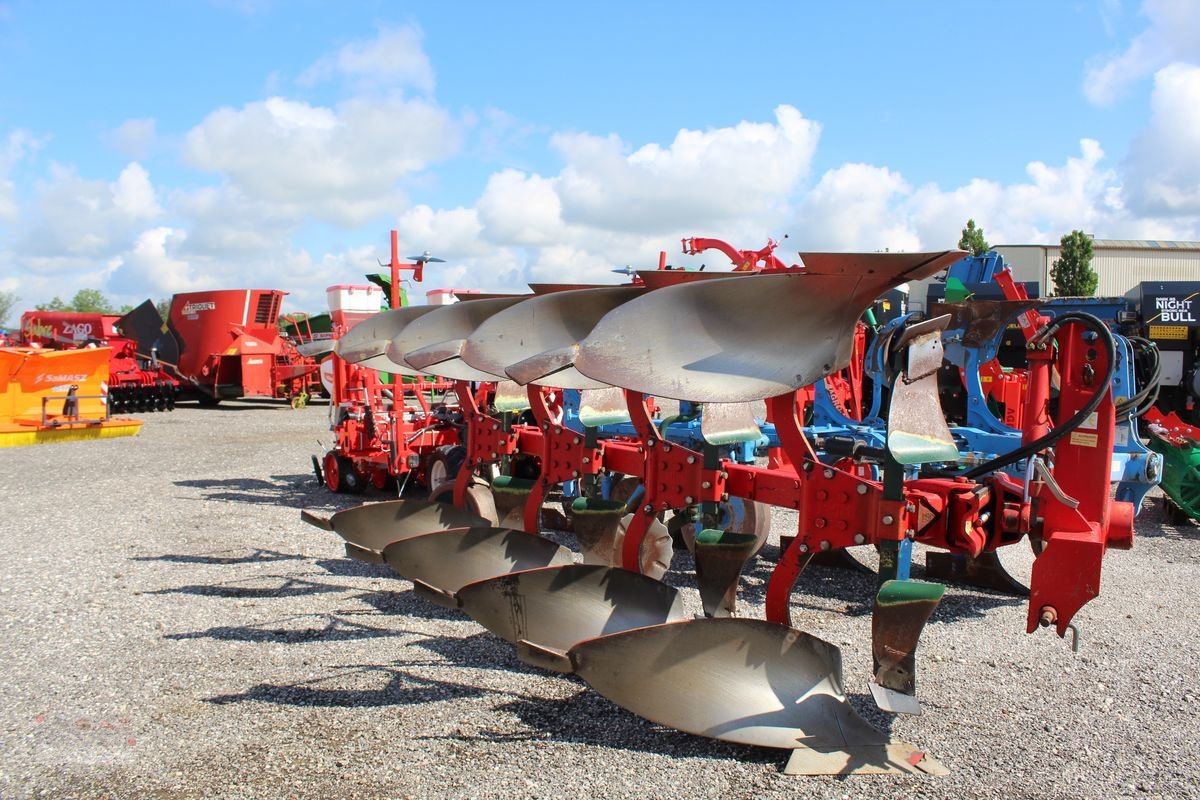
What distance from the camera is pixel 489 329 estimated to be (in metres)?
3.97

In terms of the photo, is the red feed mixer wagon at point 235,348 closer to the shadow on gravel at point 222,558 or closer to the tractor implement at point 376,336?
the shadow on gravel at point 222,558

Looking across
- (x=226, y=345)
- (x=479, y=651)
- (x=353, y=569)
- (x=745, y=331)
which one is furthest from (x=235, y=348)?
(x=745, y=331)

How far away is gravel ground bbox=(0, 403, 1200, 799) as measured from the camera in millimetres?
2836

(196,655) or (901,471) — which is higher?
Answer: (901,471)

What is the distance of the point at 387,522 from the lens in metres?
5.01

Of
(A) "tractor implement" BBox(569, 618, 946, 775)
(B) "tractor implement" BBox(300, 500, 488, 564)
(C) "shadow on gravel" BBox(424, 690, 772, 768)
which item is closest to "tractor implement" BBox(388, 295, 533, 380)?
(B) "tractor implement" BBox(300, 500, 488, 564)

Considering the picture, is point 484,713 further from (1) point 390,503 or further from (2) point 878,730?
(1) point 390,503

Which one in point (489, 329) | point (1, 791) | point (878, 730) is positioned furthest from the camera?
point (489, 329)

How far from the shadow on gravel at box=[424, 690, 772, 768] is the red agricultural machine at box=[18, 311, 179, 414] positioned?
15768 mm

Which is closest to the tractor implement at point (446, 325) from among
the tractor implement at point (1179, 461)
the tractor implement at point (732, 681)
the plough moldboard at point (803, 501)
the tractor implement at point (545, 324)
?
the tractor implement at point (545, 324)

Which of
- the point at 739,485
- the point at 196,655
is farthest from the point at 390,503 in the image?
the point at 739,485

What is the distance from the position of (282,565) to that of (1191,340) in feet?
25.4

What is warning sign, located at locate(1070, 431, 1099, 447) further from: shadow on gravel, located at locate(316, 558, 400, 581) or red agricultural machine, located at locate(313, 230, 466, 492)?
red agricultural machine, located at locate(313, 230, 466, 492)

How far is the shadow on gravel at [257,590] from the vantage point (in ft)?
16.5
